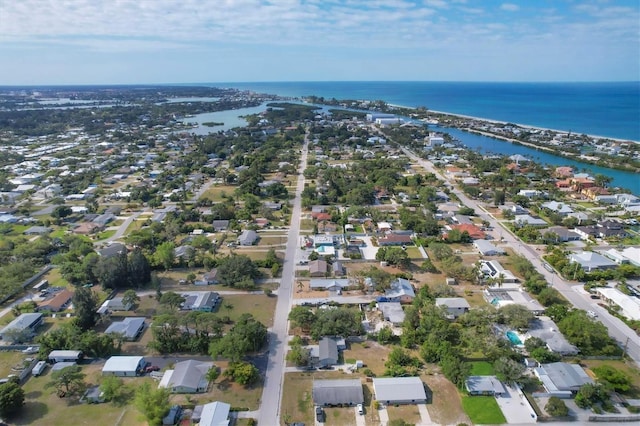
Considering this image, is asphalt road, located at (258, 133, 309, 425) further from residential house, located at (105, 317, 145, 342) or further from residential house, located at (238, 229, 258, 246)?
residential house, located at (105, 317, 145, 342)

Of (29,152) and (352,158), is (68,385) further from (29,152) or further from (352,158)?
(29,152)

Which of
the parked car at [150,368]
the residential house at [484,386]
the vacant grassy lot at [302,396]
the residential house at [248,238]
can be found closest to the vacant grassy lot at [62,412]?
the parked car at [150,368]

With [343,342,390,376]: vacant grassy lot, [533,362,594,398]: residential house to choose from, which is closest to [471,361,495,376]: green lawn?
[533,362,594,398]: residential house

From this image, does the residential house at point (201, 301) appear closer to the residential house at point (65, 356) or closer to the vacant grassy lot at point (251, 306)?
the vacant grassy lot at point (251, 306)

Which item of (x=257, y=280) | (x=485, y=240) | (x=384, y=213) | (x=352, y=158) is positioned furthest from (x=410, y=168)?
(x=257, y=280)

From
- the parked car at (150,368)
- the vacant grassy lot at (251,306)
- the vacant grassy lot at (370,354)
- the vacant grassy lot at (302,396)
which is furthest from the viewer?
the vacant grassy lot at (251,306)

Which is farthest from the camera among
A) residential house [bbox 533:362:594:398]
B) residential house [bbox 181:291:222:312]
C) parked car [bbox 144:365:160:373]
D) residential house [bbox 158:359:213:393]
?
residential house [bbox 181:291:222:312]
